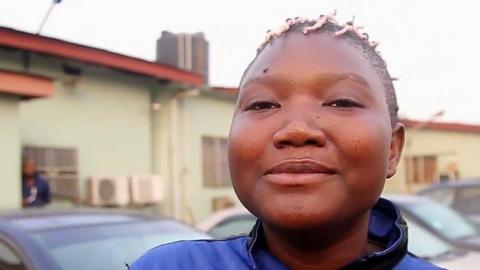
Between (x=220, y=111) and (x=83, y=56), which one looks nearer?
(x=83, y=56)

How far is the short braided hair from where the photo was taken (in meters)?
1.28

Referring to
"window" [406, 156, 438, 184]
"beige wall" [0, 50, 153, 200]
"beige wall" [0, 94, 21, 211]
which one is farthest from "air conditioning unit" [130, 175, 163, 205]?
"window" [406, 156, 438, 184]

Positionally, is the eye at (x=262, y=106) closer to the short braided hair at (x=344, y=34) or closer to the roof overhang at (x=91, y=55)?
the short braided hair at (x=344, y=34)

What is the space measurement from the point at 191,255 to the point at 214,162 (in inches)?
529

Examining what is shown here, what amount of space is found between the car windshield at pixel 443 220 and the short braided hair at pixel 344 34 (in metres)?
5.22

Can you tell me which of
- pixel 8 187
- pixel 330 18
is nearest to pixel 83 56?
pixel 8 187

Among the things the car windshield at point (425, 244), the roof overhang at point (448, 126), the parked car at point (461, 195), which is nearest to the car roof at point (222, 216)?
the car windshield at point (425, 244)

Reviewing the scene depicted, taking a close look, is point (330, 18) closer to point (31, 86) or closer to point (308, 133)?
point (308, 133)

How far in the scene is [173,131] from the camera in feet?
44.1

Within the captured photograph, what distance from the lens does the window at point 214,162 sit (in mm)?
14578

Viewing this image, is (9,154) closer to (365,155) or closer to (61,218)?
(61,218)

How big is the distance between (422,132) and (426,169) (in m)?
1.45

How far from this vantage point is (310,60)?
1.21 metres

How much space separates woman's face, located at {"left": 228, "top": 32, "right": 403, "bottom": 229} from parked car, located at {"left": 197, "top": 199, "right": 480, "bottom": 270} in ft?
13.2
